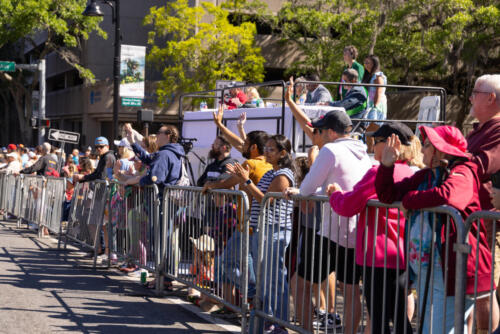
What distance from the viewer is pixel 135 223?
32.5ft

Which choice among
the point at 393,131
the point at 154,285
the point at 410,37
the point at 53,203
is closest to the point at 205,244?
the point at 154,285

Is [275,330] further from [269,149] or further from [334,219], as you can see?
[269,149]

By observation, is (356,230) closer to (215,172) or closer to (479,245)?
(479,245)

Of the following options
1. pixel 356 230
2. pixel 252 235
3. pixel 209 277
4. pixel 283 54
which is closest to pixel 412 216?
pixel 356 230

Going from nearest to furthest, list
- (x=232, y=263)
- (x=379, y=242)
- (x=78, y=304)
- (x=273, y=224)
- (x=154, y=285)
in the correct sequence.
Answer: (x=379, y=242), (x=273, y=224), (x=232, y=263), (x=78, y=304), (x=154, y=285)

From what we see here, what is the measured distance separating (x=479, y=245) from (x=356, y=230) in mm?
1222

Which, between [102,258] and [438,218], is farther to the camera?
[102,258]

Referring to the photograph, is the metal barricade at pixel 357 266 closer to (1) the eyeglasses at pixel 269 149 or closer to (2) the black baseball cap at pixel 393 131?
(2) the black baseball cap at pixel 393 131

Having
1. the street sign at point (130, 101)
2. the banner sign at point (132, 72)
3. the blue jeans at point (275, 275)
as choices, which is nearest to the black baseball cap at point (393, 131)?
the blue jeans at point (275, 275)

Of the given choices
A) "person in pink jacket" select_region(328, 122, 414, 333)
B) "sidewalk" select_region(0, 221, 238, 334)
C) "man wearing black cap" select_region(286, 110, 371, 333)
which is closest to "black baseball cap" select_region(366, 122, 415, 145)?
"person in pink jacket" select_region(328, 122, 414, 333)

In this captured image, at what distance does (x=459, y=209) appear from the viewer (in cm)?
435

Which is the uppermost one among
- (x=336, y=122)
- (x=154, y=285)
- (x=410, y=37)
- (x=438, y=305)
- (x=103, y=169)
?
(x=410, y=37)

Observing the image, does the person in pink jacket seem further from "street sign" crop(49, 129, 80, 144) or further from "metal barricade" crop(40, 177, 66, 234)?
"street sign" crop(49, 129, 80, 144)

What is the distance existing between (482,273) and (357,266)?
1.26 m
